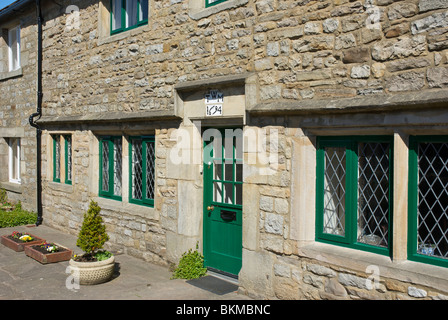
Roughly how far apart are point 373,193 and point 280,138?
126cm

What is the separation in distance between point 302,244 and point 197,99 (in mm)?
2667

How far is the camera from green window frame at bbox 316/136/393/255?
15.5 feet

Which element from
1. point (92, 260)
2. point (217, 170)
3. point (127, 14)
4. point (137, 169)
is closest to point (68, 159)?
point (137, 169)

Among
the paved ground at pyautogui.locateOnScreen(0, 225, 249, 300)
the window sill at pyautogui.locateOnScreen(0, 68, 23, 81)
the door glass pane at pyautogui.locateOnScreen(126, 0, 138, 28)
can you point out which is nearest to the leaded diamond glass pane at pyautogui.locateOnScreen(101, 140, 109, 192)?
the paved ground at pyautogui.locateOnScreen(0, 225, 249, 300)

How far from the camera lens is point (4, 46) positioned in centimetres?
1283

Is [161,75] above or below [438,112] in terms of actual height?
above

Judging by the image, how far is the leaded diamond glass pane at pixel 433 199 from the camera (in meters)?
4.25

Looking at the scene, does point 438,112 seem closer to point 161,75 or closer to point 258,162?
point 258,162

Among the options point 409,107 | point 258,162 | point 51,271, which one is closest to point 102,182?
point 51,271

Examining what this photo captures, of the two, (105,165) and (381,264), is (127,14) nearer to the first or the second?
(105,165)

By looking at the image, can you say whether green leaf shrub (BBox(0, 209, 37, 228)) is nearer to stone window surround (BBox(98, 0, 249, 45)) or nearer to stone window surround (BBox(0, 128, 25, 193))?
stone window surround (BBox(0, 128, 25, 193))

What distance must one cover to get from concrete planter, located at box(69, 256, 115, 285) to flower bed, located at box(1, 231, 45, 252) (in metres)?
2.49

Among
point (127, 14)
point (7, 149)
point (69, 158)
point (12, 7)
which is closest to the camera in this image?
point (127, 14)

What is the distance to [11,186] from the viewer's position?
12375 millimetres
